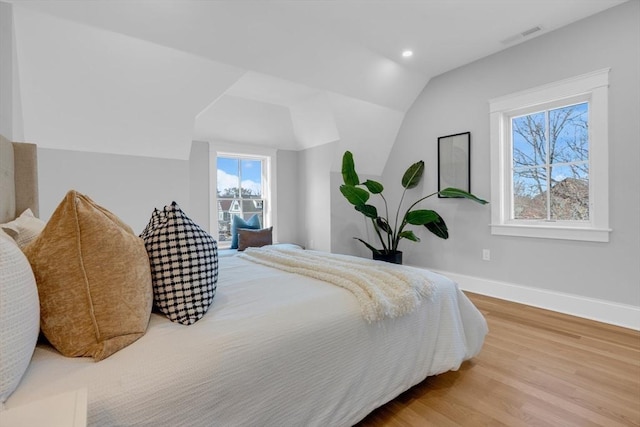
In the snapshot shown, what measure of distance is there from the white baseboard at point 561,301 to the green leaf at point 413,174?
1274 mm

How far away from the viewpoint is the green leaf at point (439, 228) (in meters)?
3.52

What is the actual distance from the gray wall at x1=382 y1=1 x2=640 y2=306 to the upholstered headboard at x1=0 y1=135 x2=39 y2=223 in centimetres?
370

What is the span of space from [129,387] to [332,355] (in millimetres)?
693

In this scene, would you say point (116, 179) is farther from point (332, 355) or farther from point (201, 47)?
point (332, 355)

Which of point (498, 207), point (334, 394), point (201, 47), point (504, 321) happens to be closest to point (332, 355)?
point (334, 394)

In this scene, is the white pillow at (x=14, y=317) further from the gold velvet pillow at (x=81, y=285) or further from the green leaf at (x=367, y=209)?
the green leaf at (x=367, y=209)

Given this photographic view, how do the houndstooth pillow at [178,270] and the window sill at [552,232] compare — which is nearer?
the houndstooth pillow at [178,270]

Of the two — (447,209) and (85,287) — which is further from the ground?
(447,209)

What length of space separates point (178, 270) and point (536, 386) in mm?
1963

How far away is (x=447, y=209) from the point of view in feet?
11.9

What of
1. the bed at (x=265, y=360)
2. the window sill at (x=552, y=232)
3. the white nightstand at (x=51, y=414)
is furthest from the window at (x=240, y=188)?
the white nightstand at (x=51, y=414)

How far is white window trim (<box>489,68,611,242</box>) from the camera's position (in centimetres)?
252

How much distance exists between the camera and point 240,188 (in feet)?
13.9

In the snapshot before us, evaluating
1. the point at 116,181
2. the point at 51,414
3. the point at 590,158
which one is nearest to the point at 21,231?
the point at 51,414
